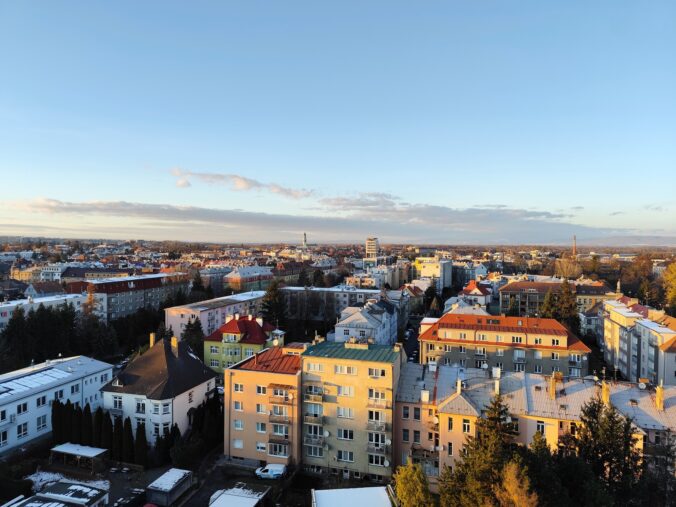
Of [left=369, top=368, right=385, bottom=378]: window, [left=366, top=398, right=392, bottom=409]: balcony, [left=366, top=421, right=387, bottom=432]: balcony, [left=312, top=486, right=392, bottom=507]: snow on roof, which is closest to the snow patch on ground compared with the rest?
[left=312, top=486, right=392, bottom=507]: snow on roof

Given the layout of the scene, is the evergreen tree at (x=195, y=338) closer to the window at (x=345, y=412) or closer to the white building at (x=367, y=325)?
the white building at (x=367, y=325)

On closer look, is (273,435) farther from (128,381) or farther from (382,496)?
(128,381)

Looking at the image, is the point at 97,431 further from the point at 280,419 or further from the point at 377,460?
the point at 377,460

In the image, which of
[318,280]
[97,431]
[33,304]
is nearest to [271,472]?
[97,431]

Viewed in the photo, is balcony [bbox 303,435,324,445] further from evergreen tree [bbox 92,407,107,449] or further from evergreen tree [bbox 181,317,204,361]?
evergreen tree [bbox 181,317,204,361]

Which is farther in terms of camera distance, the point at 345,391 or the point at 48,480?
the point at 345,391

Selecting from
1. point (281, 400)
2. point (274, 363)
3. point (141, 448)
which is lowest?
point (141, 448)

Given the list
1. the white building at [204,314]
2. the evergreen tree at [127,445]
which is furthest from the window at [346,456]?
the white building at [204,314]
